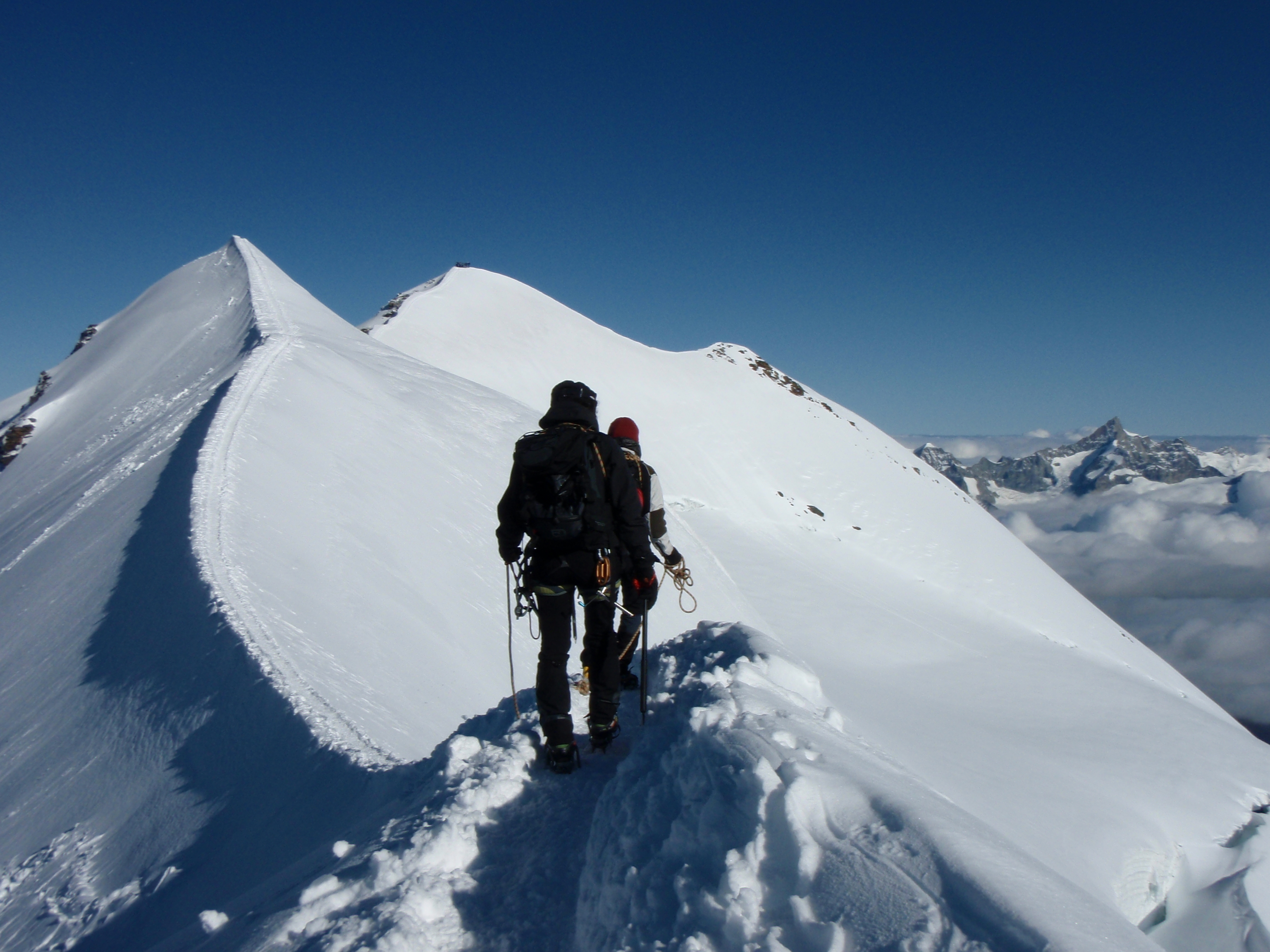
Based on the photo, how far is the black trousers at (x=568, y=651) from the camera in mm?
4129

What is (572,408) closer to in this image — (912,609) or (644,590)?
(644,590)

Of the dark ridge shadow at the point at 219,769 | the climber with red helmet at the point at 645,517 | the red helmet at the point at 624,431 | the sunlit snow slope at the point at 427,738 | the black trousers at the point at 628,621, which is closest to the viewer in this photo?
the sunlit snow slope at the point at 427,738

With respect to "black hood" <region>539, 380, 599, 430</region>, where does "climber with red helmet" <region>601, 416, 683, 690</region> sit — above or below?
below

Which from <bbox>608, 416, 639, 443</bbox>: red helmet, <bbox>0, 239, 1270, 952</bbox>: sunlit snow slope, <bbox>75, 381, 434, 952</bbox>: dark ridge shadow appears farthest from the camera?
<bbox>608, 416, 639, 443</bbox>: red helmet

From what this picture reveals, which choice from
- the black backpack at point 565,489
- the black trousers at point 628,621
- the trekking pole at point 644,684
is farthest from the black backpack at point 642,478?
the trekking pole at point 644,684

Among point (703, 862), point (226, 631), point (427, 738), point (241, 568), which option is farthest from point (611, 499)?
point (241, 568)

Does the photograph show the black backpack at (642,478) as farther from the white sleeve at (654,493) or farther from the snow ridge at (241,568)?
the snow ridge at (241,568)

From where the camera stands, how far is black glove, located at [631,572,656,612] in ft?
14.7

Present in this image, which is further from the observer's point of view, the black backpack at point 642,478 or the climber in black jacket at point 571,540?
the black backpack at point 642,478

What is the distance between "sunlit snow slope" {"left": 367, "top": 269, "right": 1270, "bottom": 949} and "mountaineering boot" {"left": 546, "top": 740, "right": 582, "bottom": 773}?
12.7ft

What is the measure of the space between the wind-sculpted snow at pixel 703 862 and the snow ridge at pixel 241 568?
1420mm

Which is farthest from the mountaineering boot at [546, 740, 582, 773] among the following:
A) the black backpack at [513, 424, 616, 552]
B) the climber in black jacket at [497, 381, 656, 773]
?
the black backpack at [513, 424, 616, 552]

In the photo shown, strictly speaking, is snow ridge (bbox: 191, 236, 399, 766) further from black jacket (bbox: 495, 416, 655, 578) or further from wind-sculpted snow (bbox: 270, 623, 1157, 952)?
black jacket (bbox: 495, 416, 655, 578)

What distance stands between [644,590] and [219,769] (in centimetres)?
324
